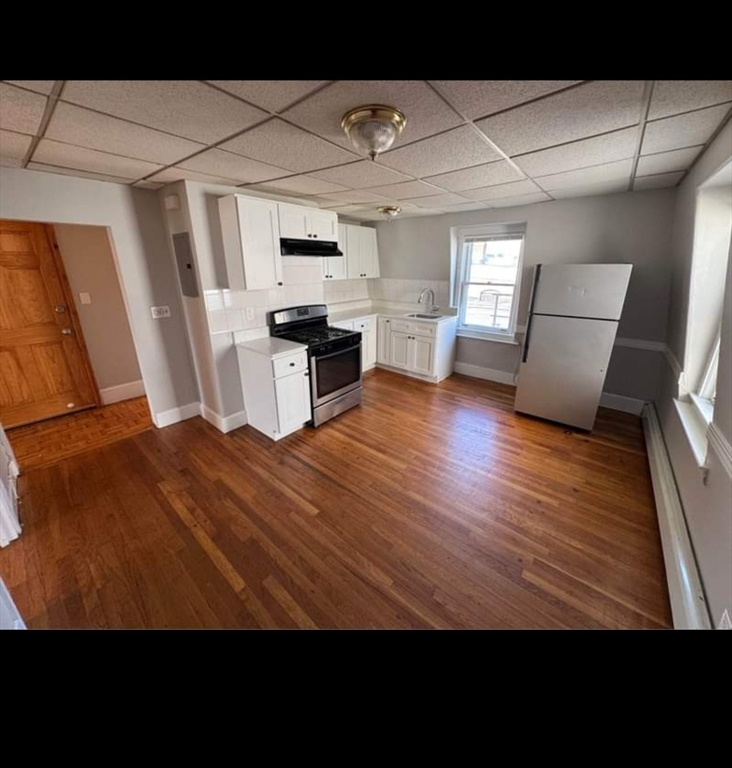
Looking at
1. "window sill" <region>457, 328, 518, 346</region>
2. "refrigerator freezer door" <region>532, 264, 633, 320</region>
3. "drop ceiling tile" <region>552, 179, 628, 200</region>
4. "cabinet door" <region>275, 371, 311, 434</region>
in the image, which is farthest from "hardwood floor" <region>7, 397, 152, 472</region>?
"drop ceiling tile" <region>552, 179, 628, 200</region>

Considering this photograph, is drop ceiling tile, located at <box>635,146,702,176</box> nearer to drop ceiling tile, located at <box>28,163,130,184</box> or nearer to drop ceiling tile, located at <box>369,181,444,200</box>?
drop ceiling tile, located at <box>369,181,444,200</box>

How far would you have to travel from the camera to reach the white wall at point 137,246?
7.34ft

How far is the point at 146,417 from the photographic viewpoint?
11.4ft

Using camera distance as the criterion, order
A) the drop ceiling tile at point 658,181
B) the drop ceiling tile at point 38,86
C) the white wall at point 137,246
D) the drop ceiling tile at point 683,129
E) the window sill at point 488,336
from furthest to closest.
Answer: the window sill at point 488,336 → the drop ceiling tile at point 658,181 → the white wall at point 137,246 → the drop ceiling tile at point 683,129 → the drop ceiling tile at point 38,86

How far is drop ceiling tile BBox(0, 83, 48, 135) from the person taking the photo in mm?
1169

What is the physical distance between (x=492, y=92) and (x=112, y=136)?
1824 millimetres

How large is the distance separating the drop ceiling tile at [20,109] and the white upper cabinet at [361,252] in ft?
10.9

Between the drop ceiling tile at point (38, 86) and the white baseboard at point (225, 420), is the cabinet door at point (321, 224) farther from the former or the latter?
the drop ceiling tile at point (38, 86)

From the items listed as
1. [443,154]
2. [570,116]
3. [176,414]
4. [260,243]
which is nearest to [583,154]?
[570,116]

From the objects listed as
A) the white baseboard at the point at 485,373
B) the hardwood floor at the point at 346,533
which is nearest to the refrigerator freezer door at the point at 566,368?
the hardwood floor at the point at 346,533

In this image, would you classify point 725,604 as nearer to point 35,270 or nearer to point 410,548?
point 410,548

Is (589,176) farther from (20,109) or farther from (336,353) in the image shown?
(20,109)

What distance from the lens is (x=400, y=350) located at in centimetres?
458

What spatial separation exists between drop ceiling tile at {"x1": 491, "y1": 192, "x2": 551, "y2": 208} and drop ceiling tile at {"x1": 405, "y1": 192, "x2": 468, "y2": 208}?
40cm
